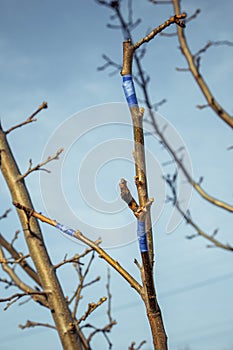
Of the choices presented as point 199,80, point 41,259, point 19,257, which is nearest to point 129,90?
point 41,259

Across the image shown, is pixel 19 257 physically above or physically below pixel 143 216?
above

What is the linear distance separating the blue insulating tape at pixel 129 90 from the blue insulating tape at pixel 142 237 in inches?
9.3

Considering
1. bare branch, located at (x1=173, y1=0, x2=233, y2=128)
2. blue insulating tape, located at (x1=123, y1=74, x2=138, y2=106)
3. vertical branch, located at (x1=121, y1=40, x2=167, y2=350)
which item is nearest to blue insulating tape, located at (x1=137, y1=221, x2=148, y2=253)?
vertical branch, located at (x1=121, y1=40, x2=167, y2=350)

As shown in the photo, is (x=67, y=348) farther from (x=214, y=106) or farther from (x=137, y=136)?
(x=214, y=106)

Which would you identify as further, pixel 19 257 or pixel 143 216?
A: pixel 19 257

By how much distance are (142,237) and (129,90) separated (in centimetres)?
28

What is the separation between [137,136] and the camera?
3.18 feet

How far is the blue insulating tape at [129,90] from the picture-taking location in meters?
0.99

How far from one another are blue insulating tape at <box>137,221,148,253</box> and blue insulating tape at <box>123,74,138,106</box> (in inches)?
9.3

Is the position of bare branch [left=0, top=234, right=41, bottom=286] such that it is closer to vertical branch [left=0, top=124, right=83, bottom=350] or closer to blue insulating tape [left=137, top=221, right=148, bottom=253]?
vertical branch [left=0, top=124, right=83, bottom=350]

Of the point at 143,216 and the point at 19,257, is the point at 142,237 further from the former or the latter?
the point at 19,257

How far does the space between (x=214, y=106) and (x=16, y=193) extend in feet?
5.10

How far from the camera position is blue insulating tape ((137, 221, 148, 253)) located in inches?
37.0

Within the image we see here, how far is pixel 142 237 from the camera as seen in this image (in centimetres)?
94
